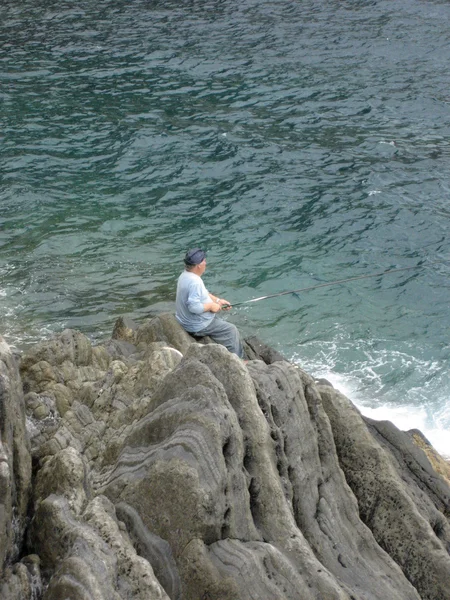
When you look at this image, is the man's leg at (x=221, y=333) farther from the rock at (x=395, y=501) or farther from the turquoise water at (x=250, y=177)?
the rock at (x=395, y=501)

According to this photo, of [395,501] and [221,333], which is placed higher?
[395,501]

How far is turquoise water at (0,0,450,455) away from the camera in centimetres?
1861

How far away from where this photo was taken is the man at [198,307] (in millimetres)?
14273

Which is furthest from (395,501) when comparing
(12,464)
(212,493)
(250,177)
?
(250,177)

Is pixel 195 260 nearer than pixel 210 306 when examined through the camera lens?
Yes

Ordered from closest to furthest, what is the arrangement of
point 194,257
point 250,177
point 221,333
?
point 194,257, point 221,333, point 250,177

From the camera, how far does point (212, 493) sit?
26.3ft

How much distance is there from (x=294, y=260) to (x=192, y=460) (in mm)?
13464

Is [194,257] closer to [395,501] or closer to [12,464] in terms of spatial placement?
[395,501]

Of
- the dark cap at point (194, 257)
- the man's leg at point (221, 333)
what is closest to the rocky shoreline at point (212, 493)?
the dark cap at point (194, 257)

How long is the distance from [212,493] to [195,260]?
6.56 meters

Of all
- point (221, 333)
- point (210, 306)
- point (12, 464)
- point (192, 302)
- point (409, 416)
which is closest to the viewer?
point (12, 464)

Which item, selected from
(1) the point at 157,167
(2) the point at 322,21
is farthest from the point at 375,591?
(2) the point at 322,21

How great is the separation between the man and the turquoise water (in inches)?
118
